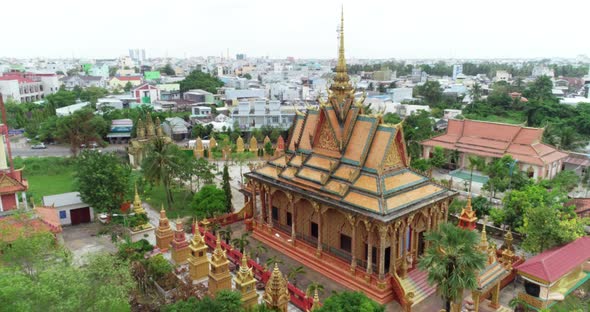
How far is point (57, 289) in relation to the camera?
46.2 feet

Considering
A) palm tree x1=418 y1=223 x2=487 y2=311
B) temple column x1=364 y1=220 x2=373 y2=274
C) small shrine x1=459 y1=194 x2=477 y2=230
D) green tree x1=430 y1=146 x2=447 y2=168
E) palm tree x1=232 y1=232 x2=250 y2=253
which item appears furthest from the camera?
green tree x1=430 y1=146 x2=447 y2=168

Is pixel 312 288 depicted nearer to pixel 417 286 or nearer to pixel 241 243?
pixel 417 286

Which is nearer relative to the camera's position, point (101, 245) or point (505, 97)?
point (101, 245)

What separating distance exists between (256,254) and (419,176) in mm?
11707

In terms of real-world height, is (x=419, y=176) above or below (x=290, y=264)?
above

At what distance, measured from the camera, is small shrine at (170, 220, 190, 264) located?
27.6m

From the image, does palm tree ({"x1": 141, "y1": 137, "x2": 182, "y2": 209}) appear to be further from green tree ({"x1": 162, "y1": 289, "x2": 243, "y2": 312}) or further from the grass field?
green tree ({"x1": 162, "y1": 289, "x2": 243, "y2": 312})

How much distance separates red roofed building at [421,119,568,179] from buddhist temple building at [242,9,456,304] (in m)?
24.5

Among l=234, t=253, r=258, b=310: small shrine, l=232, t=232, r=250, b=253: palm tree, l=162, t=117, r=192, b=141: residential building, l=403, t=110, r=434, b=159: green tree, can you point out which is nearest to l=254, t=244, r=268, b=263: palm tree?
l=232, t=232, r=250, b=253: palm tree

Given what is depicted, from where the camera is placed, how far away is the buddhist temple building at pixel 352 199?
23000mm

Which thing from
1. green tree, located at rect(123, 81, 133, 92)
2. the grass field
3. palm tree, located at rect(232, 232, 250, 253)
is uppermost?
green tree, located at rect(123, 81, 133, 92)

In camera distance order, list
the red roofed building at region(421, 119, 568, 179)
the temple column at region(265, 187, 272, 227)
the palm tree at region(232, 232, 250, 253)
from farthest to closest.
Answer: the red roofed building at region(421, 119, 568, 179)
the temple column at region(265, 187, 272, 227)
the palm tree at region(232, 232, 250, 253)

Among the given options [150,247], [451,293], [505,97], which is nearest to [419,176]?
[451,293]

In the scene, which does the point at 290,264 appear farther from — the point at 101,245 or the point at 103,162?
the point at 103,162
